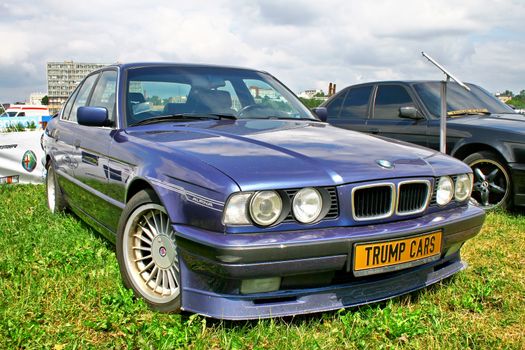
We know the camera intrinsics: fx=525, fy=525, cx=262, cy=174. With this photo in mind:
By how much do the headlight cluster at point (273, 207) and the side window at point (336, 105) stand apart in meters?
4.90

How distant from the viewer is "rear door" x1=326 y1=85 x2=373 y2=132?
689cm

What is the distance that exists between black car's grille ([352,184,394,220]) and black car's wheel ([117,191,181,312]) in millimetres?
907

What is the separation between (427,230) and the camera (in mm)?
2646

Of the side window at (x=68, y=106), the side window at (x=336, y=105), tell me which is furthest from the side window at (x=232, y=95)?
the side window at (x=336, y=105)

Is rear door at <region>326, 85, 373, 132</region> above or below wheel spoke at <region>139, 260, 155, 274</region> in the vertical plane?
above

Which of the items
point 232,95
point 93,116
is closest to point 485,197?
point 232,95

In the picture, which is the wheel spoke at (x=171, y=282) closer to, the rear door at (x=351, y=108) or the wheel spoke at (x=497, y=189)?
the wheel spoke at (x=497, y=189)

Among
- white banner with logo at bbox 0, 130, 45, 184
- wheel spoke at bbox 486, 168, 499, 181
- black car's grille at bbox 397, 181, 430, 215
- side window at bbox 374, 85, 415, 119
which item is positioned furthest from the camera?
white banner with logo at bbox 0, 130, 45, 184

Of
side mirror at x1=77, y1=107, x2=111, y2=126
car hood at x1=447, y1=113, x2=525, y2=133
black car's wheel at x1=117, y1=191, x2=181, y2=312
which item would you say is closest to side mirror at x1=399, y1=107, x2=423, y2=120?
car hood at x1=447, y1=113, x2=525, y2=133

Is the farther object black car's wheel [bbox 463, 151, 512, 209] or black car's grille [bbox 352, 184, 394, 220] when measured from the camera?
black car's wheel [bbox 463, 151, 512, 209]

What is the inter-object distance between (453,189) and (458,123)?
9.98 feet

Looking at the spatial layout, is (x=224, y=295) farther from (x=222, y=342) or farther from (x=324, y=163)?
(x=324, y=163)

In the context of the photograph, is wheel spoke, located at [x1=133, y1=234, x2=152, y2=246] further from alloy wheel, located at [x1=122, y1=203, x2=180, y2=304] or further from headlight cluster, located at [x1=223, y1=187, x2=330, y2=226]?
headlight cluster, located at [x1=223, y1=187, x2=330, y2=226]

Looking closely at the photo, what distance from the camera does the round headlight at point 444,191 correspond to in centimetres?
293
